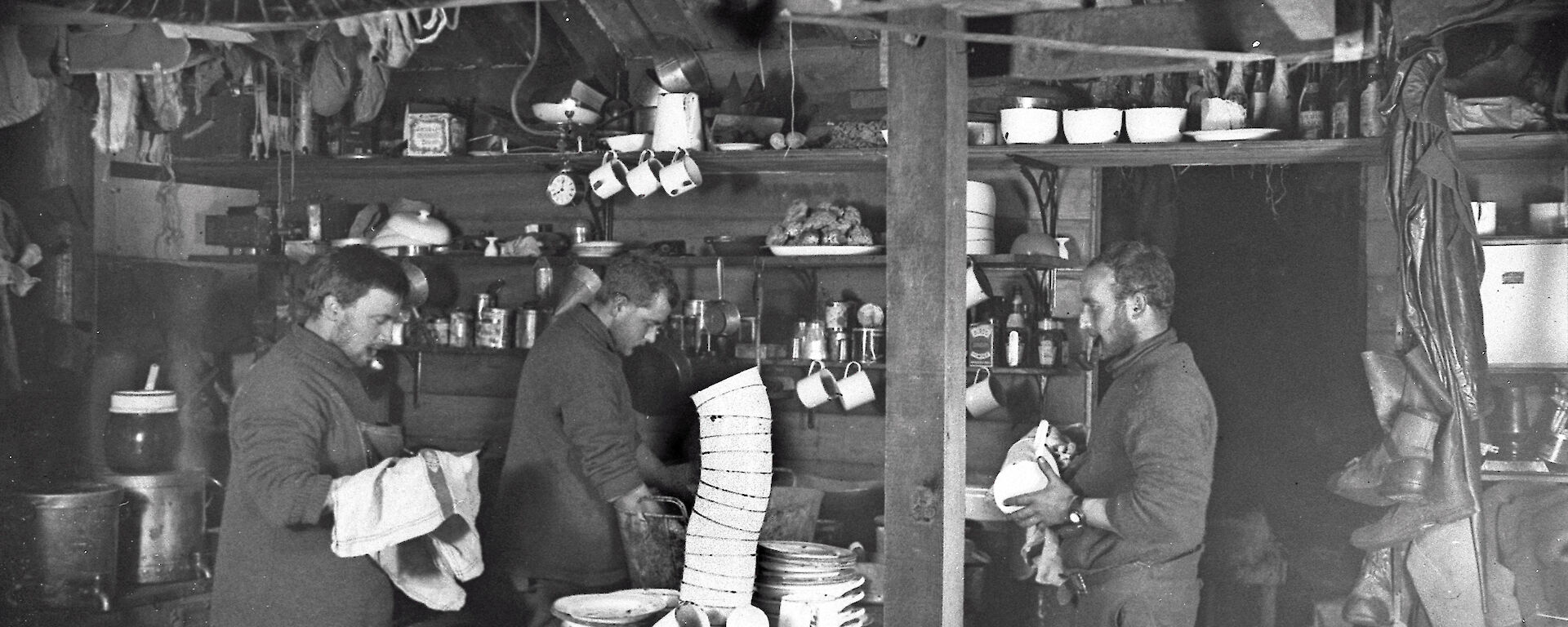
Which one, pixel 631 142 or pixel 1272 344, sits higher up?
pixel 631 142

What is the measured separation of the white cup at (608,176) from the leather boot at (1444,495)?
10.4 ft

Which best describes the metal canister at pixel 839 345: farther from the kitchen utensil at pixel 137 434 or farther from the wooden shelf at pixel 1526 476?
the kitchen utensil at pixel 137 434

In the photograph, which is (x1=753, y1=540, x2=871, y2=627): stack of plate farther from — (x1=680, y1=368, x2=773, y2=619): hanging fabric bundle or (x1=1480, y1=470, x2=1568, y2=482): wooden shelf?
(x1=1480, y1=470, x2=1568, y2=482): wooden shelf

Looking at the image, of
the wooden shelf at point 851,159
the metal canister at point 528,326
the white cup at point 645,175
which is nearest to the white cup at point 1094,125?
the wooden shelf at point 851,159

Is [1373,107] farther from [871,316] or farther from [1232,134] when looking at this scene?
[871,316]

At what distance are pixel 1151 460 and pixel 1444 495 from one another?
1363 millimetres

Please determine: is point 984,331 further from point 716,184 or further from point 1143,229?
point 716,184

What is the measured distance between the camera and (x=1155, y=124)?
471 centimetres

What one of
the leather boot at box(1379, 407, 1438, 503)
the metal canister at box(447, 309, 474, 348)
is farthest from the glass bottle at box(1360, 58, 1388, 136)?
the metal canister at box(447, 309, 474, 348)

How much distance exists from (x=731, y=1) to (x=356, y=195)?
2.15 meters

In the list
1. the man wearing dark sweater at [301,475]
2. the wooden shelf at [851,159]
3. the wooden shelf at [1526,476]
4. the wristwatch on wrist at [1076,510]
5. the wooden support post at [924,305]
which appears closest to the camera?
the wooden support post at [924,305]

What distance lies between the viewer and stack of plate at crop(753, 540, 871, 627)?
3.22 meters

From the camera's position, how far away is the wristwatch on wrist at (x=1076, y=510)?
3.65 m

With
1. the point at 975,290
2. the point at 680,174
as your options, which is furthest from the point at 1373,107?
the point at 680,174
